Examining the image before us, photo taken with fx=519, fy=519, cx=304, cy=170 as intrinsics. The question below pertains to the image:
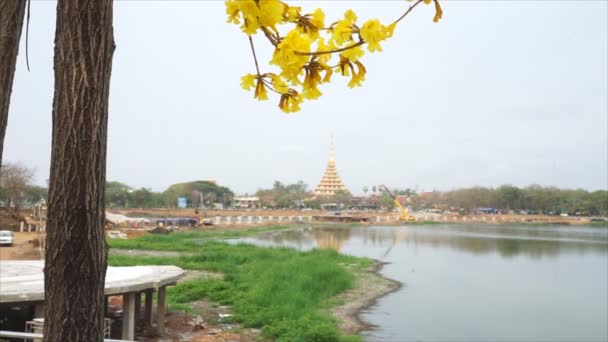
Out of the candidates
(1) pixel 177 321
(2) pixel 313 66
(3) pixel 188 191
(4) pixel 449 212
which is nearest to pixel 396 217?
(4) pixel 449 212

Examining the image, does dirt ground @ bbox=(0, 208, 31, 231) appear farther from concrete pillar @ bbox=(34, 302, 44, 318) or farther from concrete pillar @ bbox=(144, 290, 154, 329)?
concrete pillar @ bbox=(34, 302, 44, 318)

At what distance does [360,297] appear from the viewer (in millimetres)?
9852

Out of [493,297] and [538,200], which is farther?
[538,200]

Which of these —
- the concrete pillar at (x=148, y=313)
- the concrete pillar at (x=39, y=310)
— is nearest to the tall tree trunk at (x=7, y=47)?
the concrete pillar at (x=39, y=310)

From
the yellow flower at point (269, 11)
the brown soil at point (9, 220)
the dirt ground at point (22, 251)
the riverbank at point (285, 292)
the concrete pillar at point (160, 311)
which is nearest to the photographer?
the yellow flower at point (269, 11)

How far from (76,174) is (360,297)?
30.6ft

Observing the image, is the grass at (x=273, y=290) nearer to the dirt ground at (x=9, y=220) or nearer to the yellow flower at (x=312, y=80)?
the yellow flower at (x=312, y=80)

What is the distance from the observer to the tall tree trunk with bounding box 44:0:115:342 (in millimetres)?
971

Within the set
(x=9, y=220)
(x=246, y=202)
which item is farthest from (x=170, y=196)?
(x=9, y=220)

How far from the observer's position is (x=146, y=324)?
19.0 ft

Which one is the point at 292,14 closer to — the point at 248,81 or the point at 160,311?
the point at 248,81

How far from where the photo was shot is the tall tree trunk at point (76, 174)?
0.97m

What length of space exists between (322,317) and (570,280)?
960cm

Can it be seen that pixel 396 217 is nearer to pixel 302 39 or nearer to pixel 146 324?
pixel 146 324
